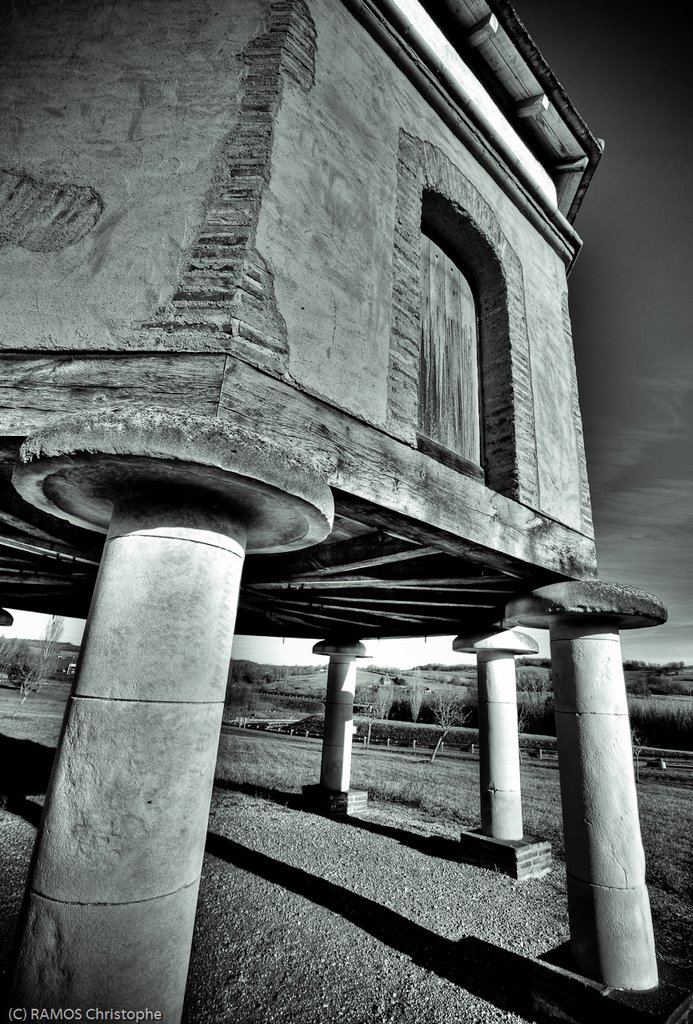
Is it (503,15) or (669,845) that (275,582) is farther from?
(669,845)

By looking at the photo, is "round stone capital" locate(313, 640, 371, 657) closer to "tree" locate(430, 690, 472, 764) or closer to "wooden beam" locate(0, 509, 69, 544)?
"wooden beam" locate(0, 509, 69, 544)

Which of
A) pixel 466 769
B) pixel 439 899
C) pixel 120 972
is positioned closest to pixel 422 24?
pixel 120 972

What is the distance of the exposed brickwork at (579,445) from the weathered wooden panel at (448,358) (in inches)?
57.2

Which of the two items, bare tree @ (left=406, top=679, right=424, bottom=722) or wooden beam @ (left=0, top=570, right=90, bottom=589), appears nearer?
wooden beam @ (left=0, top=570, right=90, bottom=589)

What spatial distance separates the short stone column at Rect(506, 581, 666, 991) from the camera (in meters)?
3.96

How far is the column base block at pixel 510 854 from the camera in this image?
750cm

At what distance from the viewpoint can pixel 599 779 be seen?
168 inches

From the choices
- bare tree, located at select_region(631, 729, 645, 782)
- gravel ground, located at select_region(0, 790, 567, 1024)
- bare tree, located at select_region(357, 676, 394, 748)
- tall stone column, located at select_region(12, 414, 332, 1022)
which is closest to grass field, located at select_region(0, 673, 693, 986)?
gravel ground, located at select_region(0, 790, 567, 1024)

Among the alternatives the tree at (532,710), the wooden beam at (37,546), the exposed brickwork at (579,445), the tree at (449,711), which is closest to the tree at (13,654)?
the tree at (449,711)

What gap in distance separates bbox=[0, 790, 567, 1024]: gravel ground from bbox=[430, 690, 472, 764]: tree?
26109 millimetres

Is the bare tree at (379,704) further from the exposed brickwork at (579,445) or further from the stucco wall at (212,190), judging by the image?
the stucco wall at (212,190)

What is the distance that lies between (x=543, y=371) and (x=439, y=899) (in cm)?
722

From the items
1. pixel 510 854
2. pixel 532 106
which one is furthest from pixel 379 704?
pixel 532 106

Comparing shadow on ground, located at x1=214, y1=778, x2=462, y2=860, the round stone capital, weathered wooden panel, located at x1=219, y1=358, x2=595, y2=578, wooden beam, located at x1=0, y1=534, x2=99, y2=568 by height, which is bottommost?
shadow on ground, located at x1=214, y1=778, x2=462, y2=860
